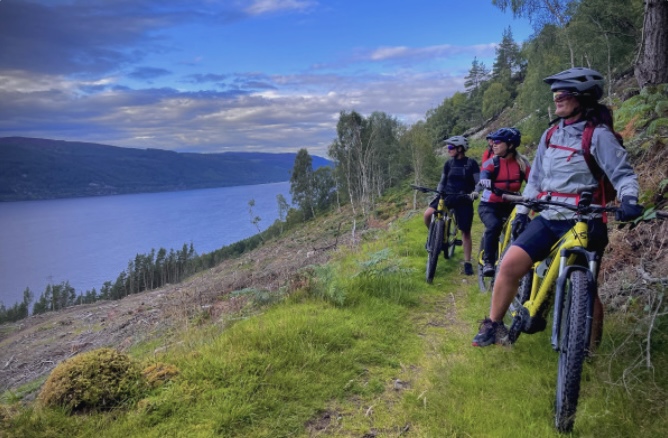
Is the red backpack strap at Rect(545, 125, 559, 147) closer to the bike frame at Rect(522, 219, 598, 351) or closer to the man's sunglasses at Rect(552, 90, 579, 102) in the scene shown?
the man's sunglasses at Rect(552, 90, 579, 102)

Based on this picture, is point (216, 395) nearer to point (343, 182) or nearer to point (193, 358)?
point (193, 358)

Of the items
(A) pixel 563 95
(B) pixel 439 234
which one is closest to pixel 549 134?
(A) pixel 563 95

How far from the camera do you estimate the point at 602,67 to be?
36.9 metres

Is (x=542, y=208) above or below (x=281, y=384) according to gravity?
above

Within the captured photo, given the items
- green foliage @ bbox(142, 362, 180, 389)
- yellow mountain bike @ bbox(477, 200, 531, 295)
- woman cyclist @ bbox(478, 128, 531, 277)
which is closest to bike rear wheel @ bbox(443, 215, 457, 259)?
yellow mountain bike @ bbox(477, 200, 531, 295)

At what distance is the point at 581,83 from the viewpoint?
3.42 metres

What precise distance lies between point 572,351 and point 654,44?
6.56m

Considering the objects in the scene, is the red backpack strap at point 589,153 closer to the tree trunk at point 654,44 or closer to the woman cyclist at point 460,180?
the woman cyclist at point 460,180

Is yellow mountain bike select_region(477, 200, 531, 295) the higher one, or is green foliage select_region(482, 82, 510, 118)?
green foliage select_region(482, 82, 510, 118)

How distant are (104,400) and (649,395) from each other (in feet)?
14.4

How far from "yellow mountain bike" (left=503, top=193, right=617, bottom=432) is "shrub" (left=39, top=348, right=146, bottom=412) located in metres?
3.53

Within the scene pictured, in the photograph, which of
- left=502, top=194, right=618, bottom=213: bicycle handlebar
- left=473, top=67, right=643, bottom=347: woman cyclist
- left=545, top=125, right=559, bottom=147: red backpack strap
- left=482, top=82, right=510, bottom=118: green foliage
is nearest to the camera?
left=502, top=194, right=618, bottom=213: bicycle handlebar

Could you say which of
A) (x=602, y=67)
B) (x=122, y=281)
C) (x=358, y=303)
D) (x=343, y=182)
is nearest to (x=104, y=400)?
(x=358, y=303)

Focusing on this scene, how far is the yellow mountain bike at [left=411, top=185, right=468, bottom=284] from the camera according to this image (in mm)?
7582
